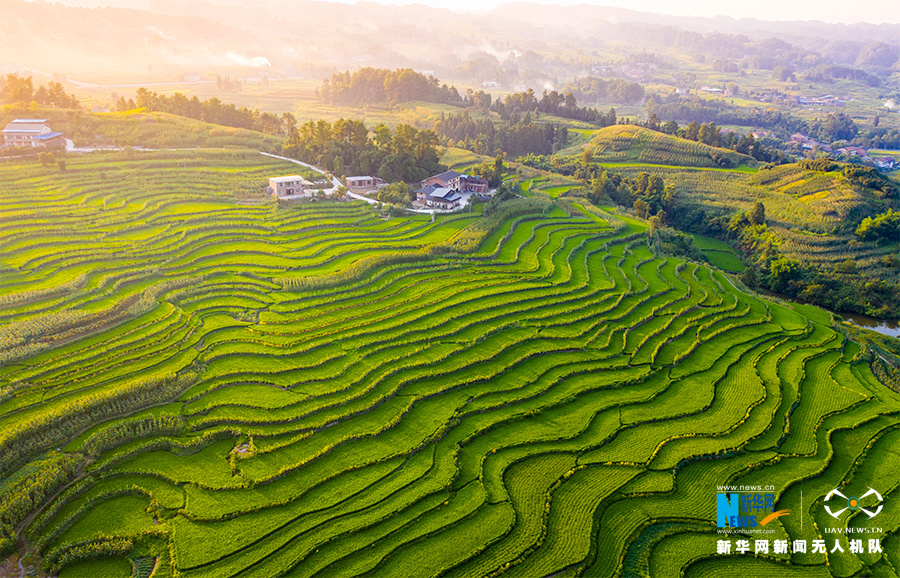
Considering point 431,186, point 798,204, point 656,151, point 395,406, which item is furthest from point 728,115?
point 395,406

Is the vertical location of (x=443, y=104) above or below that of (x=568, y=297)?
above

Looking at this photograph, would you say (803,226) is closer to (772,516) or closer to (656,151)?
(656,151)

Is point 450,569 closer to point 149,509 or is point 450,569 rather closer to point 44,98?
point 149,509

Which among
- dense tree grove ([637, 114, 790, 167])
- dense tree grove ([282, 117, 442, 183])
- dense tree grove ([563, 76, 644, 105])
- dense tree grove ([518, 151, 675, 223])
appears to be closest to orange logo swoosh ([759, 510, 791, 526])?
dense tree grove ([518, 151, 675, 223])

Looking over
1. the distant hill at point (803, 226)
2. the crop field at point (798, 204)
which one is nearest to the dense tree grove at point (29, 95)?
the crop field at point (798, 204)

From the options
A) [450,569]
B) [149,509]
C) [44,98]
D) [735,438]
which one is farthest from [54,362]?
[44,98]
